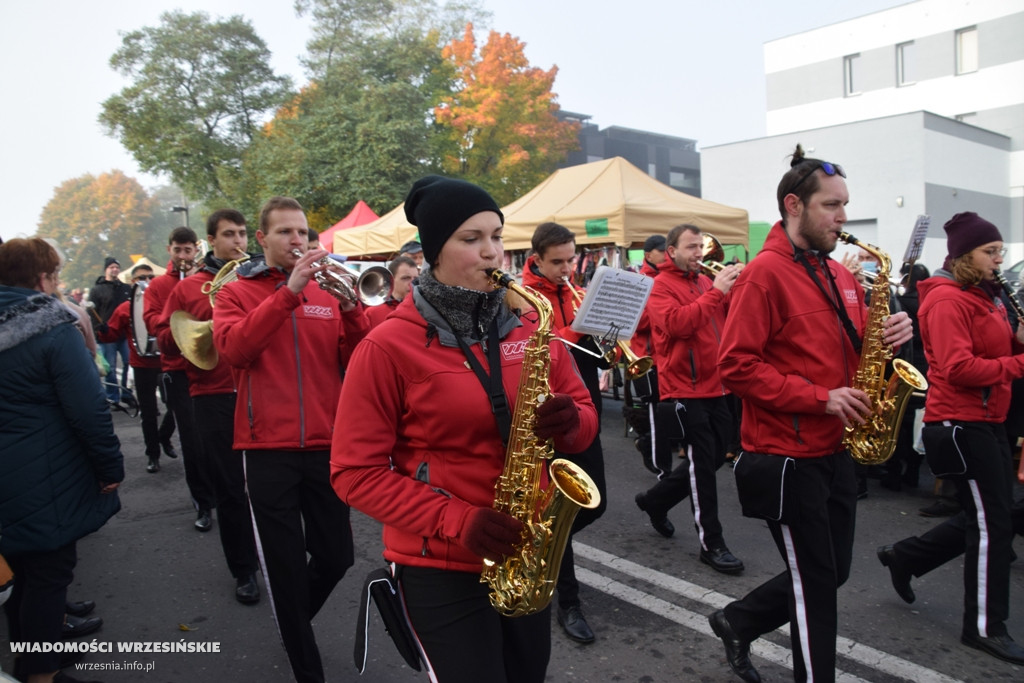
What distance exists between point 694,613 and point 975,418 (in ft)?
6.03

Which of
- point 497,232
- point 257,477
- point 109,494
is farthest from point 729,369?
point 109,494

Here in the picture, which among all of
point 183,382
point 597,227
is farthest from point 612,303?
point 597,227

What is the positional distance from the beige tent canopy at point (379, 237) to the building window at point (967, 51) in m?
27.8

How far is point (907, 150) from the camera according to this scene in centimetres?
2252

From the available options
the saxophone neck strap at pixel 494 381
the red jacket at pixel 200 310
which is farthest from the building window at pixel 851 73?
the saxophone neck strap at pixel 494 381

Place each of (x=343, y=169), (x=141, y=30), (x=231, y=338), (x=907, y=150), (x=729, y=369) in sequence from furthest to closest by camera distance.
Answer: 1. (x=141, y=30)
2. (x=343, y=169)
3. (x=907, y=150)
4. (x=231, y=338)
5. (x=729, y=369)

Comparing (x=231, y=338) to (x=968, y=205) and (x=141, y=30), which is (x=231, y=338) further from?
(x=141, y=30)

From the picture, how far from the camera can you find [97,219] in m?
68.6

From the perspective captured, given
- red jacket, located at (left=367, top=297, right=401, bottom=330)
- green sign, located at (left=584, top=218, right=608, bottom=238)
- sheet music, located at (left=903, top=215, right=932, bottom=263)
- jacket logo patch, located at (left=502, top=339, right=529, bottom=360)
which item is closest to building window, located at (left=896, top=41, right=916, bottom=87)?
green sign, located at (left=584, top=218, right=608, bottom=238)

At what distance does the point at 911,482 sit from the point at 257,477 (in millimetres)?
6002

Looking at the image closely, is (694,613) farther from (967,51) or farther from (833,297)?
(967,51)

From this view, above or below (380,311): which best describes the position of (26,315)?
above

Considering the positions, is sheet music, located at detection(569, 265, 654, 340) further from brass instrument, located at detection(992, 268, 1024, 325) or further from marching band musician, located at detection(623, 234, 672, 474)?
brass instrument, located at detection(992, 268, 1024, 325)

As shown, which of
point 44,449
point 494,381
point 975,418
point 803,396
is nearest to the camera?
point 494,381
